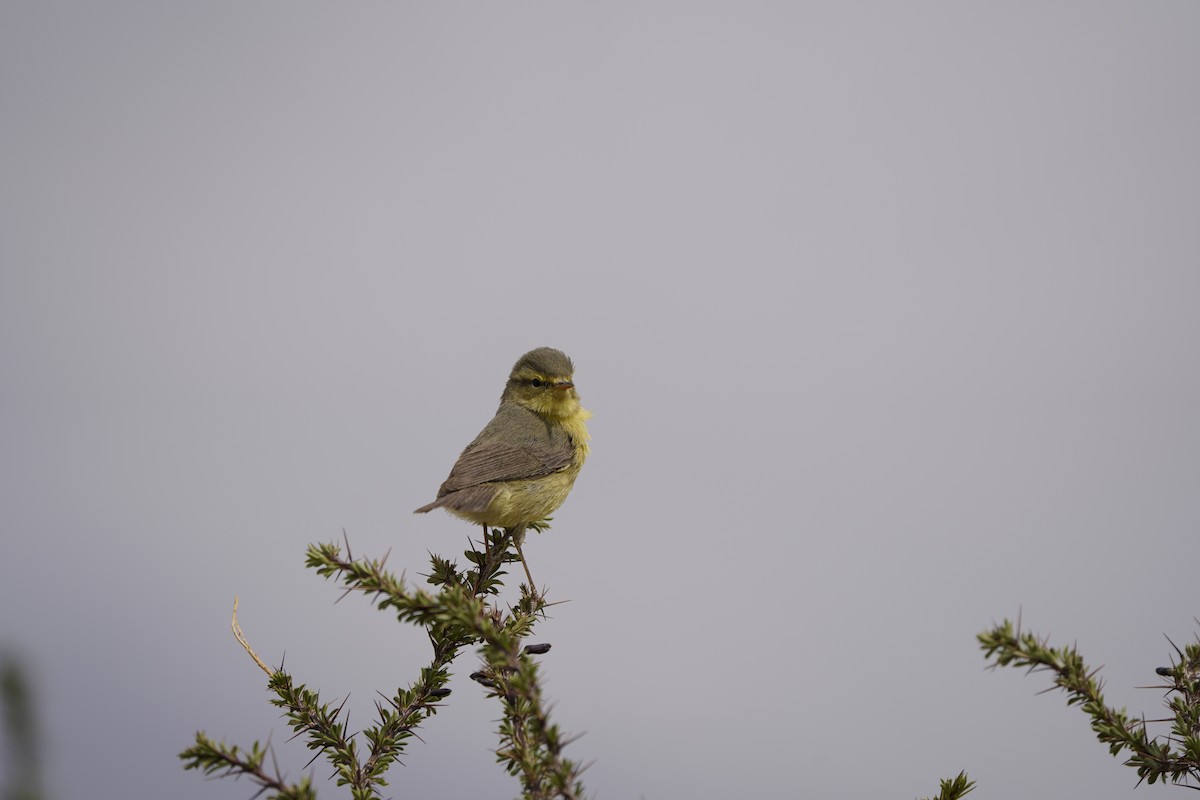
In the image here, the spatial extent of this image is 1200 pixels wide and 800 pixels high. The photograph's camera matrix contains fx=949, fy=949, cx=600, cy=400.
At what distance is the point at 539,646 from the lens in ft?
13.4

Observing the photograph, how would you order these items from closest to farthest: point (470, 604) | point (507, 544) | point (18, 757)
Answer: point (470, 604) → point (18, 757) → point (507, 544)

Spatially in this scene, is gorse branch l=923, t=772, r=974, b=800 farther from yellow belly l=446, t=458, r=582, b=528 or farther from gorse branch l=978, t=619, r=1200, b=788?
yellow belly l=446, t=458, r=582, b=528

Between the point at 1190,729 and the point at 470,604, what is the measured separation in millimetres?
2655

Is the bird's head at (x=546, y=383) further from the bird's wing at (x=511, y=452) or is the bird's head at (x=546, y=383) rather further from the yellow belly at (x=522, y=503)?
the yellow belly at (x=522, y=503)

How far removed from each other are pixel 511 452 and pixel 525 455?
3.9 inches

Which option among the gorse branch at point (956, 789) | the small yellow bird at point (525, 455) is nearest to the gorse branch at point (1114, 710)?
the gorse branch at point (956, 789)

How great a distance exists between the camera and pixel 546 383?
23.6 ft

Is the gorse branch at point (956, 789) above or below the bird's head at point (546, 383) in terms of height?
below

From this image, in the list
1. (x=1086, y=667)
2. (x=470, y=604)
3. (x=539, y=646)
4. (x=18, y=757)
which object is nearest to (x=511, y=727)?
(x=470, y=604)

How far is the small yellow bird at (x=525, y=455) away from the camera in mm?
6012

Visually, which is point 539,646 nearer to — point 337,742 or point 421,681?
point 421,681

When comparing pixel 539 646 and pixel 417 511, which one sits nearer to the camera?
pixel 539 646

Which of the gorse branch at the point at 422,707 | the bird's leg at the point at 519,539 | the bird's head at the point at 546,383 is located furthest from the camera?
the bird's head at the point at 546,383

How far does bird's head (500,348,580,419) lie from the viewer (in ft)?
23.4
